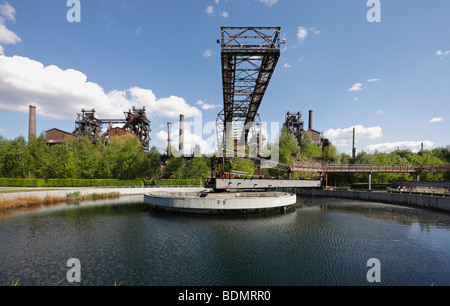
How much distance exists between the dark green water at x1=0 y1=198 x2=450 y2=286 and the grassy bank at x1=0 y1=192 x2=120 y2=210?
224 inches

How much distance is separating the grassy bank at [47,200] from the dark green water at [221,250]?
570cm

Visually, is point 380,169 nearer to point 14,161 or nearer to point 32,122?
point 14,161

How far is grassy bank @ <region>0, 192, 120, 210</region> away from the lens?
2719cm

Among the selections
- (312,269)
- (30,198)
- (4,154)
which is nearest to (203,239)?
(312,269)

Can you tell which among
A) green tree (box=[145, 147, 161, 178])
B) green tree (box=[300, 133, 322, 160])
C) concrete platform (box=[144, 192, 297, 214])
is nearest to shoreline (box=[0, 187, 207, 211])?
green tree (box=[145, 147, 161, 178])

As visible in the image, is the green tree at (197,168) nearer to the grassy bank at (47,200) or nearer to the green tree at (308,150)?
the grassy bank at (47,200)

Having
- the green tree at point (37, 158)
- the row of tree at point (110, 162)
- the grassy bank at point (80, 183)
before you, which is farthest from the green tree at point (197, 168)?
the green tree at point (37, 158)

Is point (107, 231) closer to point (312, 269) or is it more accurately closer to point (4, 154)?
point (312, 269)

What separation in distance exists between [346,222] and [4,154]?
7308 cm

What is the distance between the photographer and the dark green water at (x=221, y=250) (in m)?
10.3

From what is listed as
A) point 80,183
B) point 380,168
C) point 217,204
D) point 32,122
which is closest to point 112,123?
point 32,122
